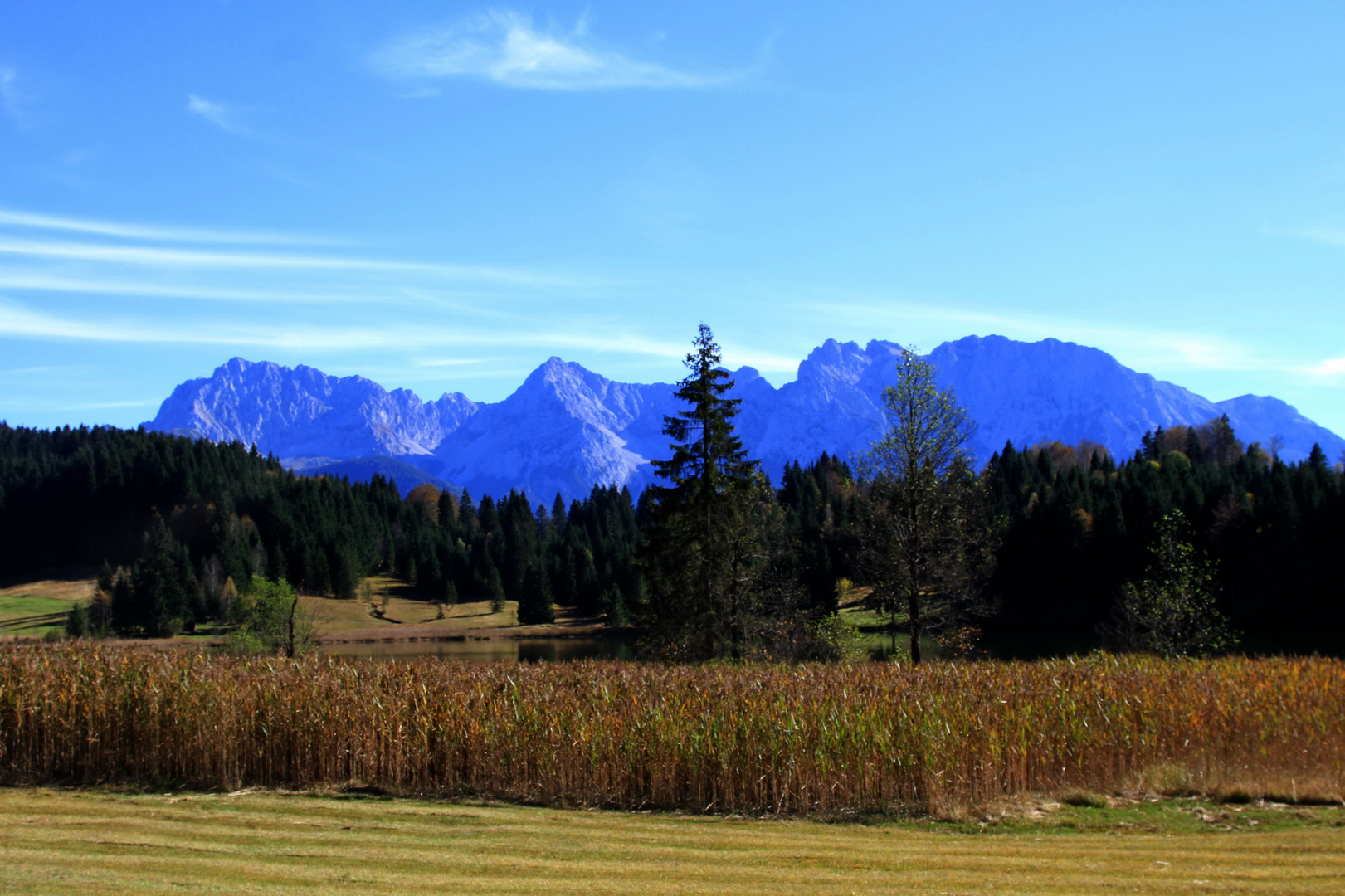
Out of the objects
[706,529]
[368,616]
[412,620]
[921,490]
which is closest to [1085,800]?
[921,490]

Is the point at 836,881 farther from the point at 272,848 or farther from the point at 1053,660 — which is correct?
the point at 1053,660

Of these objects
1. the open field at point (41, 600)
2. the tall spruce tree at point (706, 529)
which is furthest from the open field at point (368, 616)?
the tall spruce tree at point (706, 529)

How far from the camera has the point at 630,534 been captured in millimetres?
144875

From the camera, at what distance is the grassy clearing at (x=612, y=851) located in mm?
8445

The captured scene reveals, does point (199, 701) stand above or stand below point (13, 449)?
below

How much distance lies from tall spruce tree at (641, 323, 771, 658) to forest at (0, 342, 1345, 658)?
4.3 inches

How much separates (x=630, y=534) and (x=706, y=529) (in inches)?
4430

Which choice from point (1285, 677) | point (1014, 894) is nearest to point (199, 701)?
→ point (1014, 894)

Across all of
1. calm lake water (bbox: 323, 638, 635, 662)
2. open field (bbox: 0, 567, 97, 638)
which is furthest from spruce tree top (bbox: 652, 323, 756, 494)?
open field (bbox: 0, 567, 97, 638)

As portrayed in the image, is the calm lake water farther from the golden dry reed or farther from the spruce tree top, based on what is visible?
the golden dry reed

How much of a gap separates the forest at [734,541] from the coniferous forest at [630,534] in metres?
0.28

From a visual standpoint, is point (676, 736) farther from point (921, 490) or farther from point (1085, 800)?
point (921, 490)

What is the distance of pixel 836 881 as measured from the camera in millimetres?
8586

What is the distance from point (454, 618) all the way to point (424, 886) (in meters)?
110
